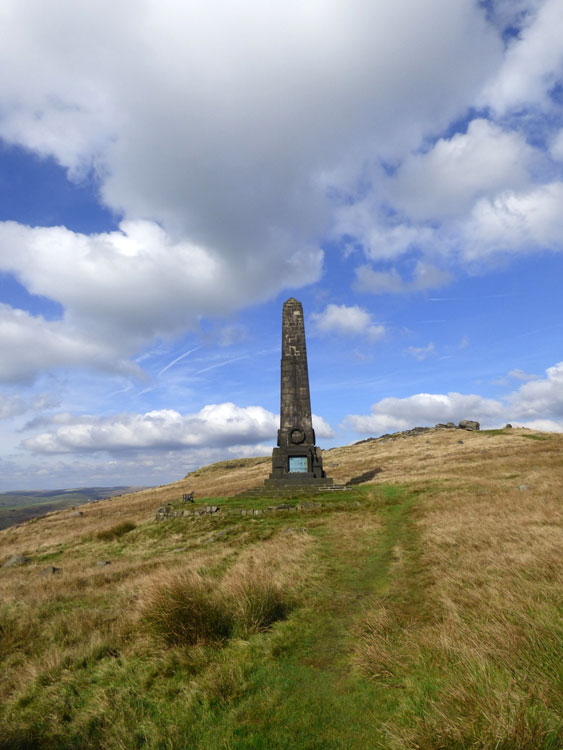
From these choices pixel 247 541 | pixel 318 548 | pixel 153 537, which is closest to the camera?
pixel 318 548

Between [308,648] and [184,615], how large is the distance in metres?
2.03

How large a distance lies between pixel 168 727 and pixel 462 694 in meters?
3.13

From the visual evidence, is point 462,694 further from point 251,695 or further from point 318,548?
point 318,548

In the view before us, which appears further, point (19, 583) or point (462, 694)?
point (19, 583)

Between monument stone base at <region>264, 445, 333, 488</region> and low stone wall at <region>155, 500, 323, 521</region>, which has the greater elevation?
monument stone base at <region>264, 445, 333, 488</region>

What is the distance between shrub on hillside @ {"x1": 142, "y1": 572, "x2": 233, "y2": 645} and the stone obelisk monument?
19.3 metres

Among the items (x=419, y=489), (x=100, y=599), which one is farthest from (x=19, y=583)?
(x=419, y=489)

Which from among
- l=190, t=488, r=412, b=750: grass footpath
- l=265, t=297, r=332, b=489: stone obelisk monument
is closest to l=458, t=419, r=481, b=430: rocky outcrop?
l=265, t=297, r=332, b=489: stone obelisk monument

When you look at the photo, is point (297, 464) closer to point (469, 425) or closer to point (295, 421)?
point (295, 421)

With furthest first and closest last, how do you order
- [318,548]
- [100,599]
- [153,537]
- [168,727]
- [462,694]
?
[153,537], [318,548], [100,599], [168,727], [462,694]

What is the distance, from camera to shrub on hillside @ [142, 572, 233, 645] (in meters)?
5.91

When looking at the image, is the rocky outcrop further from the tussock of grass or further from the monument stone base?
the tussock of grass

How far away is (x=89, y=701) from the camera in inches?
189

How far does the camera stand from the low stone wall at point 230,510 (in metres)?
18.2
